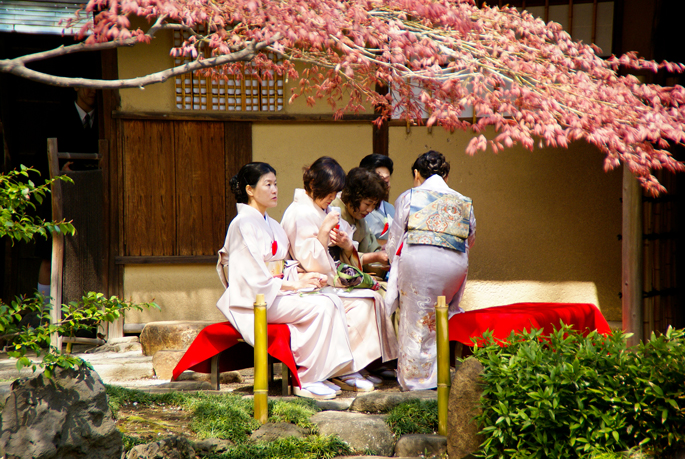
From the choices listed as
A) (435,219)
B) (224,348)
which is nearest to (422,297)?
(435,219)

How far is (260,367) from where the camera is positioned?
13.1 ft

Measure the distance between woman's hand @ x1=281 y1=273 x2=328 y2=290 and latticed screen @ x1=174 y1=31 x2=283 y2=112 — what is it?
2.64 metres

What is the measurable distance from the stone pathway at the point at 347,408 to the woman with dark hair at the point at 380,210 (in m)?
1.56

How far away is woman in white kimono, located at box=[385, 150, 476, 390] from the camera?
195 inches

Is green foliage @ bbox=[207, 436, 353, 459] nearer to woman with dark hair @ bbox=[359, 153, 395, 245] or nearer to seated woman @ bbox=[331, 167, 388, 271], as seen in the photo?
seated woman @ bbox=[331, 167, 388, 271]

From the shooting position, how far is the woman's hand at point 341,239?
547 centimetres

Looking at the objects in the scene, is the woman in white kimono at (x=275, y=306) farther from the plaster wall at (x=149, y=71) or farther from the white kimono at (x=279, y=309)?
the plaster wall at (x=149, y=71)

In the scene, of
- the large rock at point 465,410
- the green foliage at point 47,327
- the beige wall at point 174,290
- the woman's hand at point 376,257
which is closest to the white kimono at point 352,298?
the woman's hand at point 376,257

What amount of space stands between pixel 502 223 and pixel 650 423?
464cm

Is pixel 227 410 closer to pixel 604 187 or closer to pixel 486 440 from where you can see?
pixel 486 440

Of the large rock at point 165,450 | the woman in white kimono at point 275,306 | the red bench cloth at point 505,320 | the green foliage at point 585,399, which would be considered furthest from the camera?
the woman in white kimono at point 275,306

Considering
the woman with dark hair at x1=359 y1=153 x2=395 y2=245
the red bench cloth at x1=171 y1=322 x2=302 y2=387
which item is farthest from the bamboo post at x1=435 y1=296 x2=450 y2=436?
the woman with dark hair at x1=359 y1=153 x2=395 y2=245

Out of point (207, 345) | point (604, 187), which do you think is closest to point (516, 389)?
point (207, 345)

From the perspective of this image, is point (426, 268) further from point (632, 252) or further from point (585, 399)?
point (632, 252)
